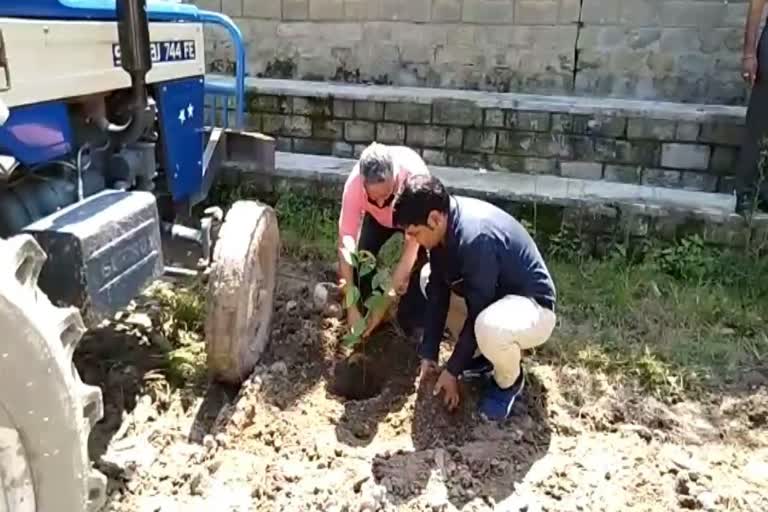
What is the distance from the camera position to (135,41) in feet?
8.80

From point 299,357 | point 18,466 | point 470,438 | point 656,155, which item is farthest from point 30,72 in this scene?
point 656,155

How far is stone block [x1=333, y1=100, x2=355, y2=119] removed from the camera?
6.04 meters

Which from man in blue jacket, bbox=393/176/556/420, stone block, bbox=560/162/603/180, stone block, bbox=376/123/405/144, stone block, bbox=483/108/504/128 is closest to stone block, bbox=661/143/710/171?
stone block, bbox=560/162/603/180

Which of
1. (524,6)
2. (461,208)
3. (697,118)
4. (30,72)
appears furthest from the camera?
(524,6)

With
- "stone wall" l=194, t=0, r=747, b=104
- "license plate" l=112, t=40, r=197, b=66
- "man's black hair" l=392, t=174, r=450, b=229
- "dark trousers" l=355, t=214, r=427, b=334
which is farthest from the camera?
"stone wall" l=194, t=0, r=747, b=104

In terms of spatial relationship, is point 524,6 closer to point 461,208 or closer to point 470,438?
point 461,208

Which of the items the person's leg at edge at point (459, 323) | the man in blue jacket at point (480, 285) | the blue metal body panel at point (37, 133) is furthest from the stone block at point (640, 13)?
the blue metal body panel at point (37, 133)

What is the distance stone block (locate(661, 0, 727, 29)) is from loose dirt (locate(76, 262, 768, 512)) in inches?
123

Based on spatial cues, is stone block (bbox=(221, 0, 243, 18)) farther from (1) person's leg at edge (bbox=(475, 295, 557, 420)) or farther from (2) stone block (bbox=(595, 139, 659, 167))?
(1) person's leg at edge (bbox=(475, 295, 557, 420))

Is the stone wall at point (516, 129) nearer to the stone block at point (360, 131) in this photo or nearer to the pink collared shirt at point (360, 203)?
the stone block at point (360, 131)

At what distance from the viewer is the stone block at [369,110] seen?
596cm

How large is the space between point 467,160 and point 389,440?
3.23 metres

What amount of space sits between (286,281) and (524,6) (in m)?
3.14

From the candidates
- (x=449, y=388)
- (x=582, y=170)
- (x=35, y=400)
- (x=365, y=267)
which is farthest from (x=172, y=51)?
(x=582, y=170)
